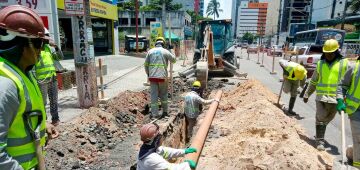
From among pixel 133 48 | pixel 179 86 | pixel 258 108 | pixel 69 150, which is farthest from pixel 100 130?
pixel 133 48

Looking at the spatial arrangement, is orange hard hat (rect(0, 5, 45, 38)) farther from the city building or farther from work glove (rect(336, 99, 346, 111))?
the city building

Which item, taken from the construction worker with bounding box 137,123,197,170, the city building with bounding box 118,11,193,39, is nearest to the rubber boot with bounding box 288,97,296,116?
the construction worker with bounding box 137,123,197,170

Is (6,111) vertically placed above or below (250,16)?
below

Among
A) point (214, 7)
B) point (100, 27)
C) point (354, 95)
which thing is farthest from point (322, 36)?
point (214, 7)

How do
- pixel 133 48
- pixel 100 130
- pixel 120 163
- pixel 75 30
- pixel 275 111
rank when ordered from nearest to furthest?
pixel 120 163 < pixel 100 130 < pixel 275 111 < pixel 75 30 < pixel 133 48

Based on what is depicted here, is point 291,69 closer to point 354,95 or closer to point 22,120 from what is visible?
point 354,95

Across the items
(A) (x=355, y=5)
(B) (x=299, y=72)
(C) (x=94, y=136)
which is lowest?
(C) (x=94, y=136)

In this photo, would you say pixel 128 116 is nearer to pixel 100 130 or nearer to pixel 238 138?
pixel 100 130

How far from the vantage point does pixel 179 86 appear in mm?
11086

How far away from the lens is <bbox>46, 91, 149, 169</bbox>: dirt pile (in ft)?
14.6

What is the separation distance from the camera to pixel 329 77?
4707 mm

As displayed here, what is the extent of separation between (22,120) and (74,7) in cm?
542

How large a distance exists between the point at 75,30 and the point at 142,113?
2.73 meters

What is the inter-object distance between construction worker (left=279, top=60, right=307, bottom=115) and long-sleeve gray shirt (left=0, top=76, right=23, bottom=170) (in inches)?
→ 249
